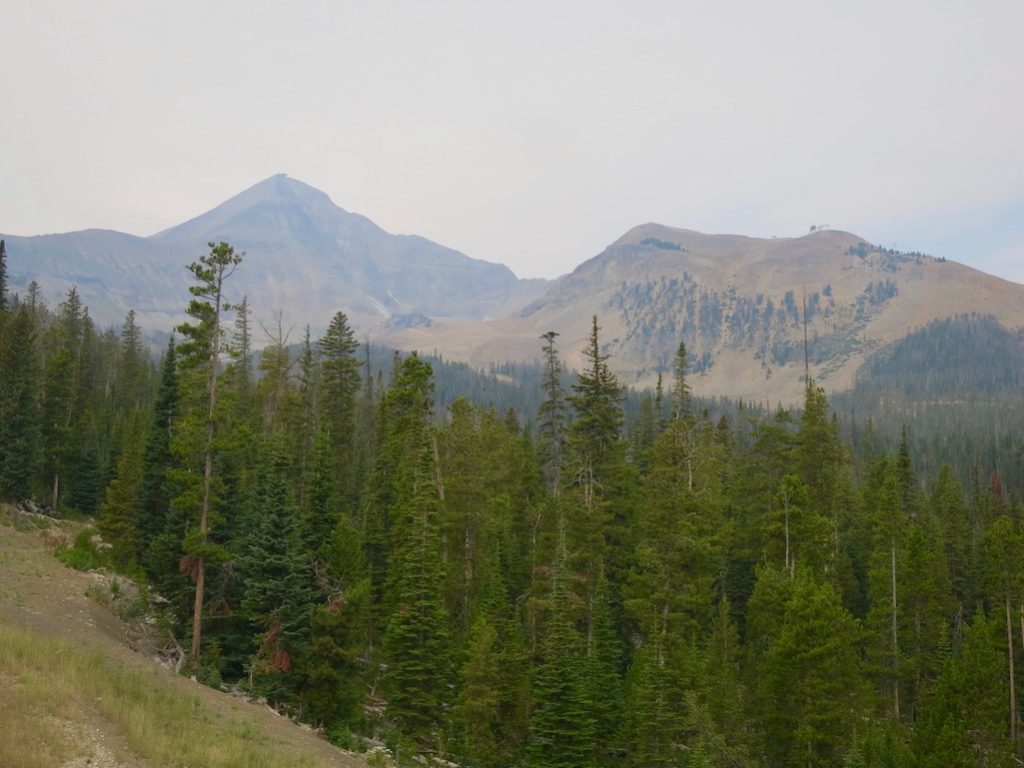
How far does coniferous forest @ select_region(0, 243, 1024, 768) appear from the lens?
29125 millimetres

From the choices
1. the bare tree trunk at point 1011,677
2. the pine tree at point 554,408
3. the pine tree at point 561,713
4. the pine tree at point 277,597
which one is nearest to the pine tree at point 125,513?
the pine tree at point 277,597

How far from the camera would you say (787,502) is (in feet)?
127

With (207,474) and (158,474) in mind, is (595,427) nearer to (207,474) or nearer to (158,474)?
(207,474)

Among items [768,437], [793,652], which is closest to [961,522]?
[768,437]

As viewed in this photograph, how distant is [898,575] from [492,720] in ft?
97.8

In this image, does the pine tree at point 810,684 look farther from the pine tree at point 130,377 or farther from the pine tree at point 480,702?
the pine tree at point 130,377

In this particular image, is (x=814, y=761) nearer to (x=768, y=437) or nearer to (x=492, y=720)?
(x=492, y=720)

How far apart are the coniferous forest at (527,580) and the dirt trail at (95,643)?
3214 millimetres

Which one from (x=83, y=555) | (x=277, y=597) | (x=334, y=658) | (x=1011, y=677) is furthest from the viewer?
(x=1011, y=677)

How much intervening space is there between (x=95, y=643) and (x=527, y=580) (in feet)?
87.3

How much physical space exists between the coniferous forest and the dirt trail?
321cm

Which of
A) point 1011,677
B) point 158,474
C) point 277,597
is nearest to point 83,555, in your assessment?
point 158,474

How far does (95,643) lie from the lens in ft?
76.6

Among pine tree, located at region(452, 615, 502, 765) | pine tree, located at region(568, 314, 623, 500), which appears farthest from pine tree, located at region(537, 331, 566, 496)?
pine tree, located at region(452, 615, 502, 765)
